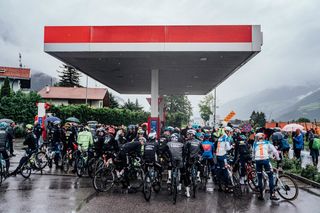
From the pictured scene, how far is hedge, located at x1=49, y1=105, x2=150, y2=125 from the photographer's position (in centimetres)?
3422

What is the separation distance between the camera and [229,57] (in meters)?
17.3

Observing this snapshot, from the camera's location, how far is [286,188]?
31.3ft

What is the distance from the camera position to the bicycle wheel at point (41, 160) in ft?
42.7

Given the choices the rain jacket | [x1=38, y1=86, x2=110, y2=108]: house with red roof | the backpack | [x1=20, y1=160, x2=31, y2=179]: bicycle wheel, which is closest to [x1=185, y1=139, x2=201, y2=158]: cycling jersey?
the rain jacket

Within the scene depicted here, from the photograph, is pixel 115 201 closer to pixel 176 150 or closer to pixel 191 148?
pixel 176 150

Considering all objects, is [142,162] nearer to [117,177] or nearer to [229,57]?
[117,177]

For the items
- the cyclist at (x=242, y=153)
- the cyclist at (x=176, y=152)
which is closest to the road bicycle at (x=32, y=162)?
the cyclist at (x=176, y=152)

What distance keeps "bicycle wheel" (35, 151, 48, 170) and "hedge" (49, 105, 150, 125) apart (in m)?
19.5

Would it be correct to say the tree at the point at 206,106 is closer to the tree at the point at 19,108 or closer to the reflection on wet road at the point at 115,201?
the tree at the point at 19,108

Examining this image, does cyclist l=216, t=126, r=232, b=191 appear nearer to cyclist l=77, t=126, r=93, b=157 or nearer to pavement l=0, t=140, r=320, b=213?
pavement l=0, t=140, r=320, b=213

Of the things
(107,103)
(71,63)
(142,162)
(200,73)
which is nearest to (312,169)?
(142,162)

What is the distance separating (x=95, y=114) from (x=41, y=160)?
25.5 m

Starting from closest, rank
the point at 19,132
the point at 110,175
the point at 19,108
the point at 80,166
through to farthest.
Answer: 1. the point at 110,175
2. the point at 80,166
3. the point at 19,132
4. the point at 19,108

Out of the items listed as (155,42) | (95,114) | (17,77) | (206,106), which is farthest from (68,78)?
(155,42)
